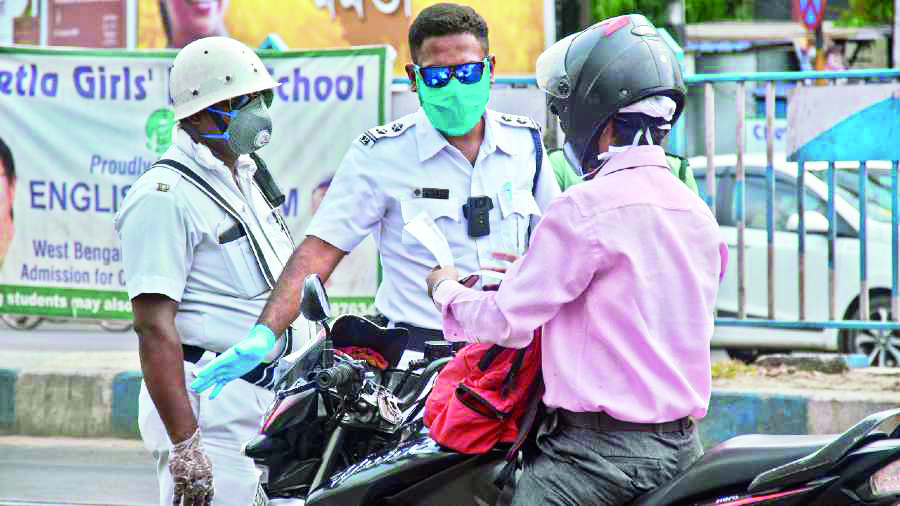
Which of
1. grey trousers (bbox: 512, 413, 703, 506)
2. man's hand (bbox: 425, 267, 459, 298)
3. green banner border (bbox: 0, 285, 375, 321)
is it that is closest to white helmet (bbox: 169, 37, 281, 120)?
man's hand (bbox: 425, 267, 459, 298)

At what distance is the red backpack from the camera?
2.64 m

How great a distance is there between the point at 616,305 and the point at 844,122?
4764 mm

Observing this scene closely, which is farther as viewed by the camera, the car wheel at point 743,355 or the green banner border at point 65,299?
the car wheel at point 743,355

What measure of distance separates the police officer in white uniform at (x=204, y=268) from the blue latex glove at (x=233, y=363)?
30cm

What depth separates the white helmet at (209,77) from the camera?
3832mm

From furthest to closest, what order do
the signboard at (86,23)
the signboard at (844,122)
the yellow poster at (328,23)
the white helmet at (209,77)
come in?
the signboard at (86,23), the yellow poster at (328,23), the signboard at (844,122), the white helmet at (209,77)

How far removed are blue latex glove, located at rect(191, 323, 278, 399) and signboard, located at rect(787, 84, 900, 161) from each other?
4.40 metres

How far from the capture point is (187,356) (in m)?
3.77

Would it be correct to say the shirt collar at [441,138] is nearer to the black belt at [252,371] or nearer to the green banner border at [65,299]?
the black belt at [252,371]

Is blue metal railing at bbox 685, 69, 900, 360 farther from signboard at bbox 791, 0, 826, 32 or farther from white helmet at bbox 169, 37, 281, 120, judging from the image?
signboard at bbox 791, 0, 826, 32

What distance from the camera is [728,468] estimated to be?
2.49m

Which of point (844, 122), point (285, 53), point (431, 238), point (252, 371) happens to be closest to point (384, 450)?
point (431, 238)

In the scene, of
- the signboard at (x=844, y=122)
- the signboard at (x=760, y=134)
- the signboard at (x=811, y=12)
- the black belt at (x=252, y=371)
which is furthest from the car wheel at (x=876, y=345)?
the signboard at (x=811, y=12)

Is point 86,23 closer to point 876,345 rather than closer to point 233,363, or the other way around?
point 876,345
